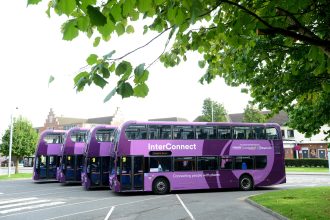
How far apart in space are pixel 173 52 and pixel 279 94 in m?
6.35

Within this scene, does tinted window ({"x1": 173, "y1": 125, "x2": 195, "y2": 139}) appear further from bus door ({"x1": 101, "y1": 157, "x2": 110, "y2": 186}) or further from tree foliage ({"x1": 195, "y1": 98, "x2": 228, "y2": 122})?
tree foliage ({"x1": 195, "y1": 98, "x2": 228, "y2": 122})

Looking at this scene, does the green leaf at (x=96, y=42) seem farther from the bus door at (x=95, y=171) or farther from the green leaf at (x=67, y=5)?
the bus door at (x=95, y=171)

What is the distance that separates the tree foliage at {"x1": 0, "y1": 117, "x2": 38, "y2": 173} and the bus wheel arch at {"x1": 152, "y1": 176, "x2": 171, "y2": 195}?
85.1 ft

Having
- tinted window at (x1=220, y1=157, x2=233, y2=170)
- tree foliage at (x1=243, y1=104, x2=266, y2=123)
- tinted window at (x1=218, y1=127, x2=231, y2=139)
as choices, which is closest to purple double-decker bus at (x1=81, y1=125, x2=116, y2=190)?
tinted window at (x1=218, y1=127, x2=231, y2=139)

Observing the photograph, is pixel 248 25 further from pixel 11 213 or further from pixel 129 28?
pixel 11 213

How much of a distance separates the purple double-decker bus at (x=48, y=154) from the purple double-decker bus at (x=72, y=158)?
214 centimetres

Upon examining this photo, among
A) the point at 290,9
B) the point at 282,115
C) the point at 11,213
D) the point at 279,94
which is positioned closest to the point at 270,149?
the point at 279,94

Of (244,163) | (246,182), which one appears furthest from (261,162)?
(246,182)

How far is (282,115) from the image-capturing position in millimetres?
73000

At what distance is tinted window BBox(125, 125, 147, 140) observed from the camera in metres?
19.8

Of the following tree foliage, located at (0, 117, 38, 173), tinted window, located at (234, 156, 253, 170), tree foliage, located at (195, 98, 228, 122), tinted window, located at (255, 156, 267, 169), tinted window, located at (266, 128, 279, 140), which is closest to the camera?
Result: tinted window, located at (234, 156, 253, 170)

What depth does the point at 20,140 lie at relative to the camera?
41.0 meters

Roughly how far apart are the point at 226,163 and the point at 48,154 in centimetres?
1506

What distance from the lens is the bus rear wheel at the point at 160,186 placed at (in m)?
20.1
